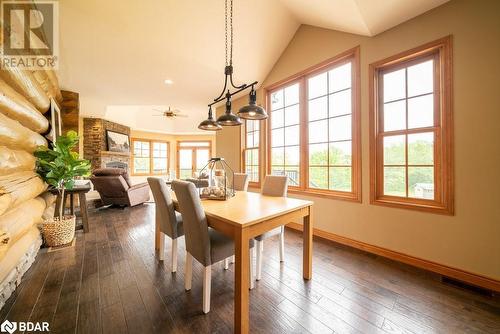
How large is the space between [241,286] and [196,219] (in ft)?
1.79

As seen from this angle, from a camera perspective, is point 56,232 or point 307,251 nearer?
point 307,251

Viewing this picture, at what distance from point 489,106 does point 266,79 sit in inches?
122

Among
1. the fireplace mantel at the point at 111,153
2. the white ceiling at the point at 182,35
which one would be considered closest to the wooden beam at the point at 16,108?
the white ceiling at the point at 182,35

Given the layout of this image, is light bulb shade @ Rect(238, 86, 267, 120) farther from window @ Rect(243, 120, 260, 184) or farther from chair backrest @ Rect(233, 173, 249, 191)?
window @ Rect(243, 120, 260, 184)

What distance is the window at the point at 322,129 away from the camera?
2658 millimetres

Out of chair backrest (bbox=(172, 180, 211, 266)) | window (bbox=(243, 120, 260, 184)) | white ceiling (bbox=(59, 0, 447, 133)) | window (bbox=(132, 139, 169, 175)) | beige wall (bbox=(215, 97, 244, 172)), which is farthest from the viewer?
window (bbox=(132, 139, 169, 175))

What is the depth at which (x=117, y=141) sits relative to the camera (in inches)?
266

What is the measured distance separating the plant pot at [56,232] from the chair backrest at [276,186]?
274 centimetres

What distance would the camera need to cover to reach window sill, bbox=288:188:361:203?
2584 mm

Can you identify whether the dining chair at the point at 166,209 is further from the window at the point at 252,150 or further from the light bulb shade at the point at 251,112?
the window at the point at 252,150

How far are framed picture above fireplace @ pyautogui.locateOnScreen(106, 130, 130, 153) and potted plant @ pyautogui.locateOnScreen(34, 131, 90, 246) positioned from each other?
14.4 feet

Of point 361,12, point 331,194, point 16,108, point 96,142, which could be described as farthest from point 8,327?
point 96,142

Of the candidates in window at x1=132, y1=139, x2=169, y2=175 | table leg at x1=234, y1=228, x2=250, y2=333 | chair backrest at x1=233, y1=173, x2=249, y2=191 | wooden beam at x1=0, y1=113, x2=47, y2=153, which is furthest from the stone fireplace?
table leg at x1=234, y1=228, x2=250, y2=333

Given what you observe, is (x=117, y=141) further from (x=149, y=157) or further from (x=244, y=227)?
(x=244, y=227)
